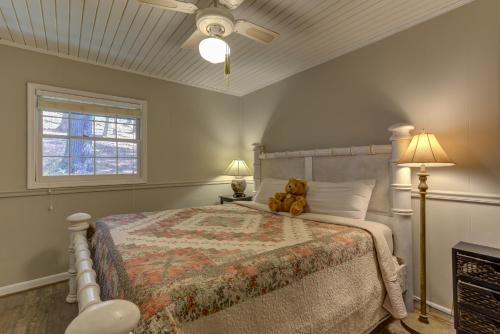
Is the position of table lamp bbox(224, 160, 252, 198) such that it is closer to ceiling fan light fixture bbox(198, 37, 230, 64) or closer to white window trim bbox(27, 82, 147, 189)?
white window trim bbox(27, 82, 147, 189)

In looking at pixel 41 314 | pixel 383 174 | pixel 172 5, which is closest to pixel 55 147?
pixel 41 314

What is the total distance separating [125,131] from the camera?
3.21m

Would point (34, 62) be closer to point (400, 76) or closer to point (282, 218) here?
point (282, 218)

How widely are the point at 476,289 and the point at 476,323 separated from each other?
201 millimetres

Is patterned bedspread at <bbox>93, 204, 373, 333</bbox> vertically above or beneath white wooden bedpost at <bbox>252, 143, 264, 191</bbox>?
beneath

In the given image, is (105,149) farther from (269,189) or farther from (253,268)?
(253,268)

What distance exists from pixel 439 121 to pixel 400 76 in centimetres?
52

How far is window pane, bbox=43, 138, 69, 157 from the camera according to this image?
2686 mm

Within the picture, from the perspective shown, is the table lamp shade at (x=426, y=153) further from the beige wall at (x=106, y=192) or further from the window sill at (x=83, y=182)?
the window sill at (x=83, y=182)

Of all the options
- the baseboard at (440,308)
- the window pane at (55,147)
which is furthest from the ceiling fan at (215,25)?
the baseboard at (440,308)

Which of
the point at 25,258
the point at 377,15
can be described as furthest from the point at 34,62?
the point at 377,15

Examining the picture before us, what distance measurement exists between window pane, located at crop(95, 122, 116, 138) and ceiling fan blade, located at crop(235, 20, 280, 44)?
7.22 feet

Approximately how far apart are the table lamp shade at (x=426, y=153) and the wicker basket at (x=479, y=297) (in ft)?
2.56

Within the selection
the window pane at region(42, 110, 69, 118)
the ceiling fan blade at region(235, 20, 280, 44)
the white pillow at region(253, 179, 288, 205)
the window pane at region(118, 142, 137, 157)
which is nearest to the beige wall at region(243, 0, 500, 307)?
the white pillow at region(253, 179, 288, 205)
